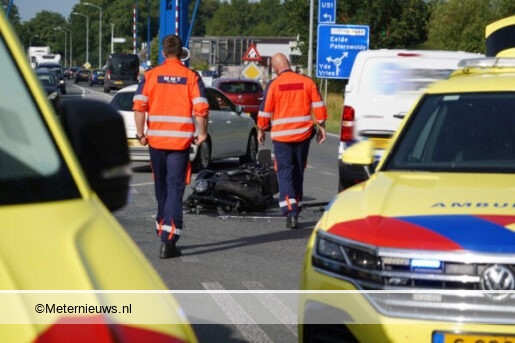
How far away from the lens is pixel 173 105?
34.7 ft

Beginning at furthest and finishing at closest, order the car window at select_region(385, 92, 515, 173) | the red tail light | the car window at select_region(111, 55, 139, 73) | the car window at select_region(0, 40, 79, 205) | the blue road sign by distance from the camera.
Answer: the car window at select_region(111, 55, 139, 73)
the blue road sign
the red tail light
the car window at select_region(385, 92, 515, 173)
the car window at select_region(0, 40, 79, 205)

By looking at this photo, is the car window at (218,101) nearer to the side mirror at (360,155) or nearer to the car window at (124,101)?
the car window at (124,101)

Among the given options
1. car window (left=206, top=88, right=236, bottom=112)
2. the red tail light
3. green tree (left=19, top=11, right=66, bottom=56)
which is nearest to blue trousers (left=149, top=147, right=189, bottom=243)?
the red tail light

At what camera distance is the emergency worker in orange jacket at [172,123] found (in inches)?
416

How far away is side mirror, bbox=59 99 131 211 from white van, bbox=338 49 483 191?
12537mm

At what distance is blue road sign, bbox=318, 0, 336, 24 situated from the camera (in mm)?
38969

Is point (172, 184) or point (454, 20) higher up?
point (172, 184)

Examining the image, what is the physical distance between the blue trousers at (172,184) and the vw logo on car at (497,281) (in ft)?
19.2

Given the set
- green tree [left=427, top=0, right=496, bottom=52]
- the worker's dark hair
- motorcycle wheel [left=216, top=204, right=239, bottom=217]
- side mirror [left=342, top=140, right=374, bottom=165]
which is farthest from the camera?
green tree [left=427, top=0, right=496, bottom=52]

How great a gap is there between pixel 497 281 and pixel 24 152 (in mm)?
2598

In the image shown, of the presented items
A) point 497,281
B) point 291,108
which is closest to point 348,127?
point 291,108

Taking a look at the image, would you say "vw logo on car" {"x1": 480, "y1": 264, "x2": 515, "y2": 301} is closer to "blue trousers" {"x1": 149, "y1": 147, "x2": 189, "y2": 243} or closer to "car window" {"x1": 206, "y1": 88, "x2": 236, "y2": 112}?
"blue trousers" {"x1": 149, "y1": 147, "x2": 189, "y2": 243}

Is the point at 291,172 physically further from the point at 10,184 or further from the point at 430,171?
the point at 10,184

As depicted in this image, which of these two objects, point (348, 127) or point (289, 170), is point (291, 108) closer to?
point (289, 170)
